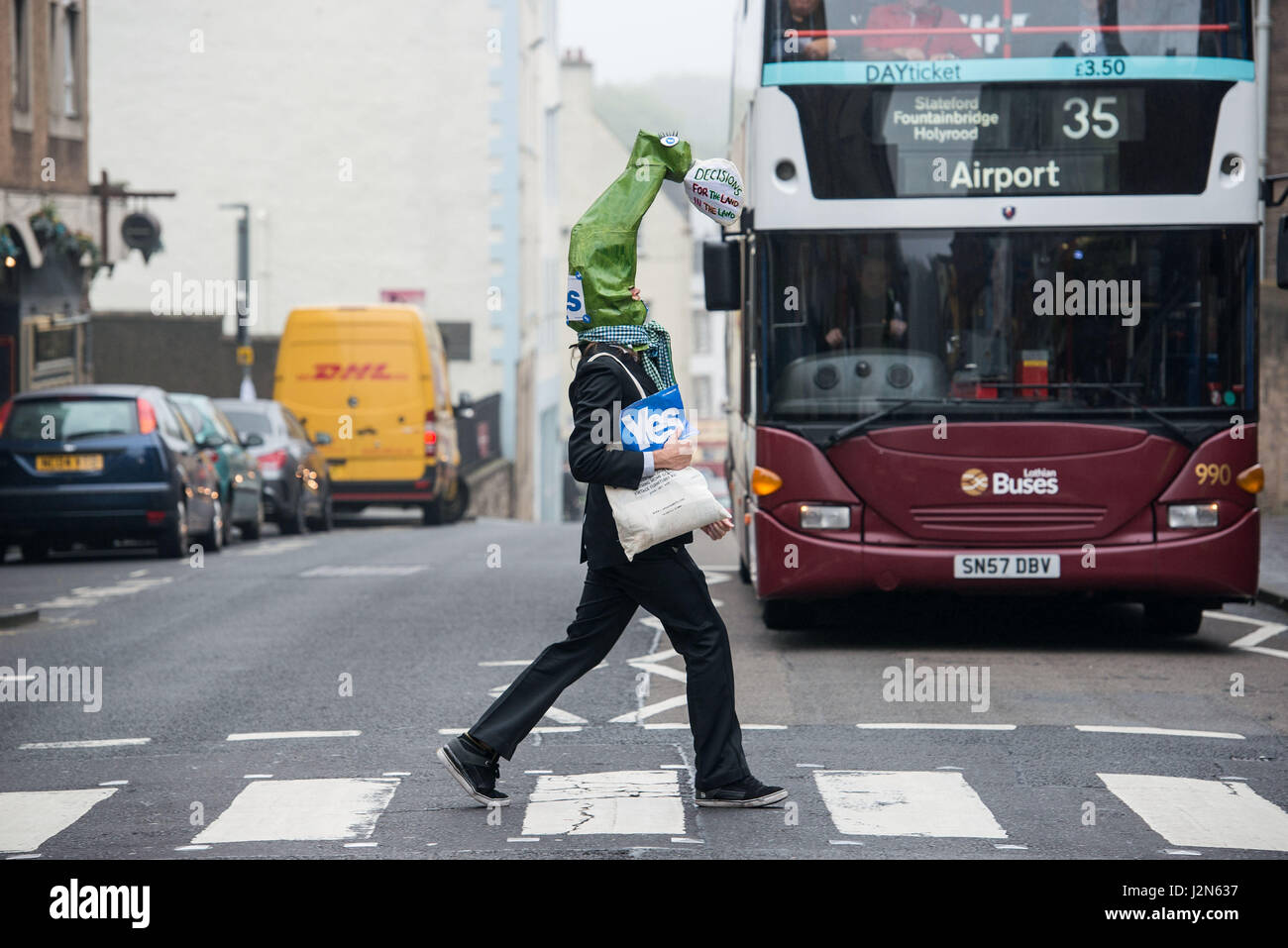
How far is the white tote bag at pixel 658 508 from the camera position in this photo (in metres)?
7.19

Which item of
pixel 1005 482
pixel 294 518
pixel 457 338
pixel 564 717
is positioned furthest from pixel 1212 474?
pixel 457 338

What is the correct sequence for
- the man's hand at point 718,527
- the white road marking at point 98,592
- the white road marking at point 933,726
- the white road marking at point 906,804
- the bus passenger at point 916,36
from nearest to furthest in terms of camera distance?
the white road marking at point 906,804
the man's hand at point 718,527
the white road marking at point 933,726
the bus passenger at point 916,36
the white road marking at point 98,592

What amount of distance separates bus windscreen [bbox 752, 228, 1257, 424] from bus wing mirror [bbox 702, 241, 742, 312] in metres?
0.18

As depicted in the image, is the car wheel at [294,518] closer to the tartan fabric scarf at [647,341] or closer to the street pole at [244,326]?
the street pole at [244,326]

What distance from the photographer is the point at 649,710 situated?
32.5 ft

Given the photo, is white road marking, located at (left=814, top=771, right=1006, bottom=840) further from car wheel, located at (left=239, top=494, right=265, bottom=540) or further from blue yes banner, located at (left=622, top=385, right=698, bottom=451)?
car wheel, located at (left=239, top=494, right=265, bottom=540)

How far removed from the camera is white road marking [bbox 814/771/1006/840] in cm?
695

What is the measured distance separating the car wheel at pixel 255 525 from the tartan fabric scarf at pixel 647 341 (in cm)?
1829

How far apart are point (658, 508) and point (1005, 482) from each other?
16.5 ft

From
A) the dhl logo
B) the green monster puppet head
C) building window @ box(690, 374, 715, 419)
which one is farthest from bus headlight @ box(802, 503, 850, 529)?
building window @ box(690, 374, 715, 419)

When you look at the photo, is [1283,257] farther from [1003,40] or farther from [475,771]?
[475,771]

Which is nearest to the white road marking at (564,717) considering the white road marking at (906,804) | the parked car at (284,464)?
the white road marking at (906,804)
